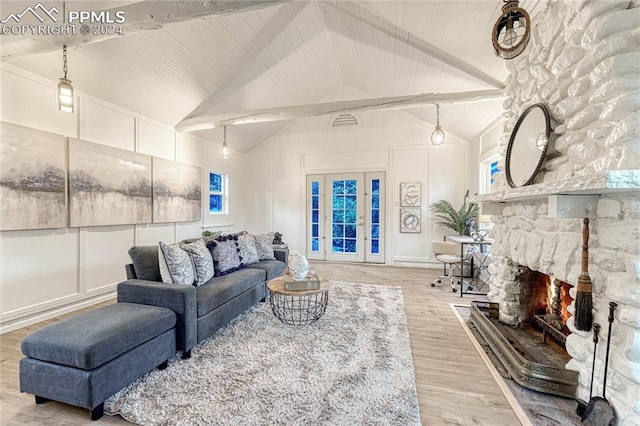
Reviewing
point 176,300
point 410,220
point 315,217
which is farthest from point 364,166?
point 176,300

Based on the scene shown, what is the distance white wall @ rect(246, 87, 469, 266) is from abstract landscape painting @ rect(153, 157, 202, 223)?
1.83 meters

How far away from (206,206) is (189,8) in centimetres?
407

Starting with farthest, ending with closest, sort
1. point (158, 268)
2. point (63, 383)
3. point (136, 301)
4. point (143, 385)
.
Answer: point (158, 268) < point (136, 301) < point (143, 385) < point (63, 383)

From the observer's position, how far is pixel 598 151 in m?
1.55

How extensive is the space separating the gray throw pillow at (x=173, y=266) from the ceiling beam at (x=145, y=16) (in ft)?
6.26

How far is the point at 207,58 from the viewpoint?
11.9 feet

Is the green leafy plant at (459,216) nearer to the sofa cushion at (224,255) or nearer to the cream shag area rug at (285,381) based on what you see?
the cream shag area rug at (285,381)

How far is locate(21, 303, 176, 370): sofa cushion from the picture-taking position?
5.16 feet

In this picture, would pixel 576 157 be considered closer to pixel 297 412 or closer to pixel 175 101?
pixel 297 412

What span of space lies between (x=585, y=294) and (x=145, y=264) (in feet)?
11.0

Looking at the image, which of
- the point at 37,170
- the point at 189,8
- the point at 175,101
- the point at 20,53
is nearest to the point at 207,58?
the point at 175,101

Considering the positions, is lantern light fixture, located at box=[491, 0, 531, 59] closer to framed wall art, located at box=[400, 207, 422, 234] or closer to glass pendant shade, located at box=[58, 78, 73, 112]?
glass pendant shade, located at box=[58, 78, 73, 112]

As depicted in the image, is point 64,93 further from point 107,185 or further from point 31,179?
point 107,185

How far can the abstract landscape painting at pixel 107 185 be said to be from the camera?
3.26 meters
